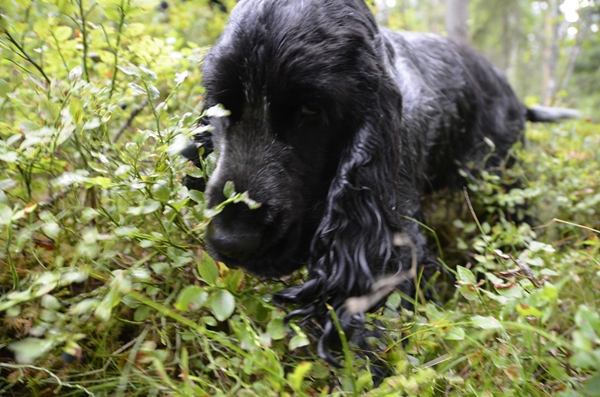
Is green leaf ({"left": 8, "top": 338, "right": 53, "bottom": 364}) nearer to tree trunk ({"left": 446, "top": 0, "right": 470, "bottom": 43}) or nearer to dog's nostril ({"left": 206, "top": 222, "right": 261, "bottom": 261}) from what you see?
dog's nostril ({"left": 206, "top": 222, "right": 261, "bottom": 261})

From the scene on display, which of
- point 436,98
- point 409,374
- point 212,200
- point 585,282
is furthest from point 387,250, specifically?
point 436,98

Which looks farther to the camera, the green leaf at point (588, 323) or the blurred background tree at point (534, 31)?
the blurred background tree at point (534, 31)

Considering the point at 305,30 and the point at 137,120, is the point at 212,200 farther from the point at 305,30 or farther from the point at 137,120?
the point at 137,120

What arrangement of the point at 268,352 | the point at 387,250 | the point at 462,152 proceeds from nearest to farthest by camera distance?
the point at 268,352 < the point at 387,250 < the point at 462,152

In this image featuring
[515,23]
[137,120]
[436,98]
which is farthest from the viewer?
[515,23]

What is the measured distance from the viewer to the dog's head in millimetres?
1567

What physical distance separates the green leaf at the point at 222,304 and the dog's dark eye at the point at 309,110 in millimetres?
792

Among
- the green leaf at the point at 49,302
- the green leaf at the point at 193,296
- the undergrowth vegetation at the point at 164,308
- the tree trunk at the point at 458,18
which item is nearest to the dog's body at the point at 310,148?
the undergrowth vegetation at the point at 164,308

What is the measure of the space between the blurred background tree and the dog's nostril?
366 centimetres

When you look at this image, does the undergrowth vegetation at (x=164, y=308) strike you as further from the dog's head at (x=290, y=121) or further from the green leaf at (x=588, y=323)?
the dog's head at (x=290, y=121)

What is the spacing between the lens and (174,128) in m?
1.34

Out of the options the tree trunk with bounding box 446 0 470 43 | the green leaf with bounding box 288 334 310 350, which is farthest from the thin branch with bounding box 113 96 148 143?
the tree trunk with bounding box 446 0 470 43

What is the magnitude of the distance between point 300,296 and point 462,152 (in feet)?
6.69

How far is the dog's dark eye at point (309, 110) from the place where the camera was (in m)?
1.65
